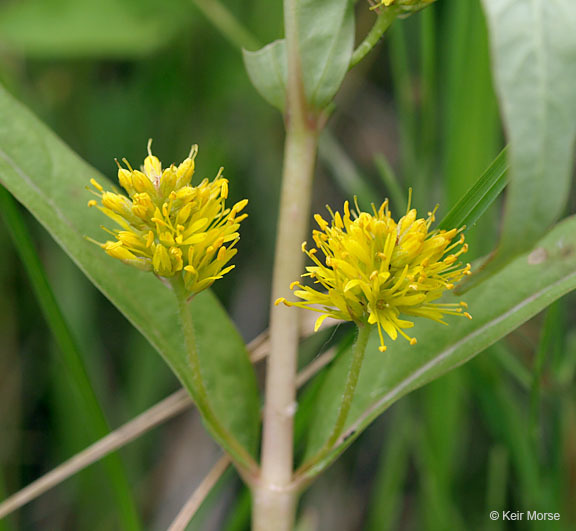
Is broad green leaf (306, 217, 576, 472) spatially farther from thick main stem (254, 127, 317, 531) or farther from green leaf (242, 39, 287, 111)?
green leaf (242, 39, 287, 111)

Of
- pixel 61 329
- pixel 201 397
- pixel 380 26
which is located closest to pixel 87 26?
pixel 61 329

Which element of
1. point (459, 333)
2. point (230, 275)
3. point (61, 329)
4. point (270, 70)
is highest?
point (270, 70)

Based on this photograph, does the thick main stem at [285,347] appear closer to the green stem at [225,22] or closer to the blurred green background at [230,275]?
the blurred green background at [230,275]

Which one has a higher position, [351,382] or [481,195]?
[481,195]

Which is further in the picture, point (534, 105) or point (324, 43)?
point (324, 43)

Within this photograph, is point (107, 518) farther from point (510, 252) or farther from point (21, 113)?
point (510, 252)

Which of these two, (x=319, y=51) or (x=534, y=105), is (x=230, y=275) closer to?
(x=319, y=51)
